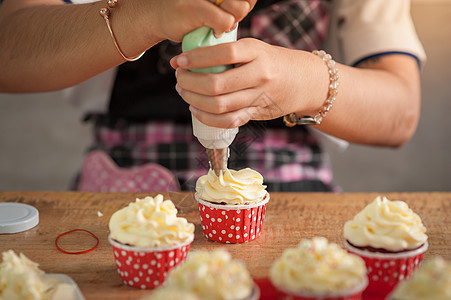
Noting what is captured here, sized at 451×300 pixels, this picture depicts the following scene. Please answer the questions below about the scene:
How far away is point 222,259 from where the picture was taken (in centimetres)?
67

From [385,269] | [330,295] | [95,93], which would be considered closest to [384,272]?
[385,269]

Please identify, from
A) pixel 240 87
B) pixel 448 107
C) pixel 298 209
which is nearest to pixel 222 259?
pixel 240 87

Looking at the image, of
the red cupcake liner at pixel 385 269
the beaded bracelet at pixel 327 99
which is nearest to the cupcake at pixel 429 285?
the red cupcake liner at pixel 385 269

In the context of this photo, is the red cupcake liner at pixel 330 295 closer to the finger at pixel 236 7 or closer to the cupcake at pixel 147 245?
the cupcake at pixel 147 245

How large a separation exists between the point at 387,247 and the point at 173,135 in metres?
0.75

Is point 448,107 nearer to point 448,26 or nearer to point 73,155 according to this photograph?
point 448,26

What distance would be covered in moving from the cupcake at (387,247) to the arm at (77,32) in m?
0.37

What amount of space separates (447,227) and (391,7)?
0.70 metres

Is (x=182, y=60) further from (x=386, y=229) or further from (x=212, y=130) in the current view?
(x=386, y=229)

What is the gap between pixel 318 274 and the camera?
2.17 feet

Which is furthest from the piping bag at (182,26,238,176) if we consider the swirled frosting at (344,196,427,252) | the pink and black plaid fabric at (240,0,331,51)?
the pink and black plaid fabric at (240,0,331,51)

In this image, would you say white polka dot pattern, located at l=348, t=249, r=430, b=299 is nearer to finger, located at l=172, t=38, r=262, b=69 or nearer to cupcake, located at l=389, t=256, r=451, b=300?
cupcake, located at l=389, t=256, r=451, b=300

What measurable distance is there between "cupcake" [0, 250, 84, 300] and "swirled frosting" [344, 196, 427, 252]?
1.34 ft

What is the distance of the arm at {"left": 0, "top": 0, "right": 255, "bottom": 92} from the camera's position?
855mm
